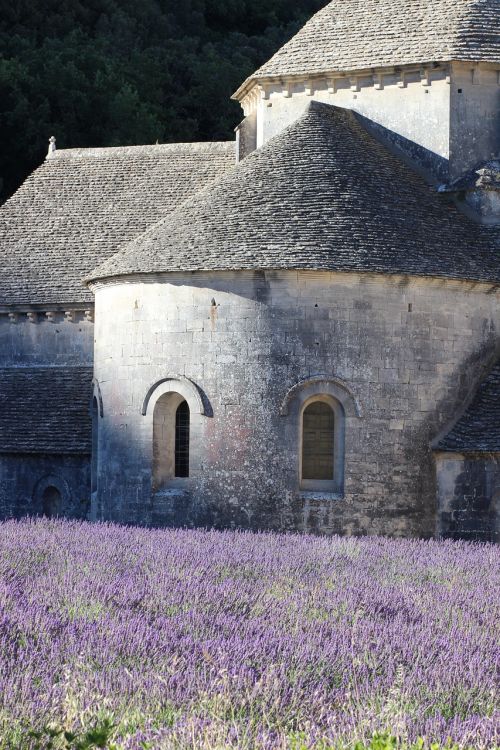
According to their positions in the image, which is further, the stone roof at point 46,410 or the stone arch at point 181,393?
the stone roof at point 46,410

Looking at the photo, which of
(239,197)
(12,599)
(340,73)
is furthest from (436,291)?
(12,599)

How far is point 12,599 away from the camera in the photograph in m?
11.6

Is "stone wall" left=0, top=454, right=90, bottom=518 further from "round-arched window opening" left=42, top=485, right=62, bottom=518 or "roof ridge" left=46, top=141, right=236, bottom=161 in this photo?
"roof ridge" left=46, top=141, right=236, bottom=161

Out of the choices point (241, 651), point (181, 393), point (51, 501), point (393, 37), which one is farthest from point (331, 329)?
point (241, 651)

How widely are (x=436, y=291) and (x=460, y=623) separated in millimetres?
11733

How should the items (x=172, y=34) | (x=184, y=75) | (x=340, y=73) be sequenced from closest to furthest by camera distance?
(x=340, y=73) < (x=184, y=75) < (x=172, y=34)

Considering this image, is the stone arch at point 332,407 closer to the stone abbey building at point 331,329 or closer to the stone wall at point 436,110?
the stone abbey building at point 331,329

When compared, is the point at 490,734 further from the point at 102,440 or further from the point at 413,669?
the point at 102,440

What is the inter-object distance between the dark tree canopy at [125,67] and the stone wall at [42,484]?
18286 millimetres

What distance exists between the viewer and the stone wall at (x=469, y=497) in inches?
869

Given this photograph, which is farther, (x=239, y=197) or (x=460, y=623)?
(x=239, y=197)

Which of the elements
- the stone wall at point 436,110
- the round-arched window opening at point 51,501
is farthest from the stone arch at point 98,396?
the stone wall at point 436,110

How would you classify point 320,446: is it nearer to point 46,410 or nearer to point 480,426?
point 480,426

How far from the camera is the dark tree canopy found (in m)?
44.3
